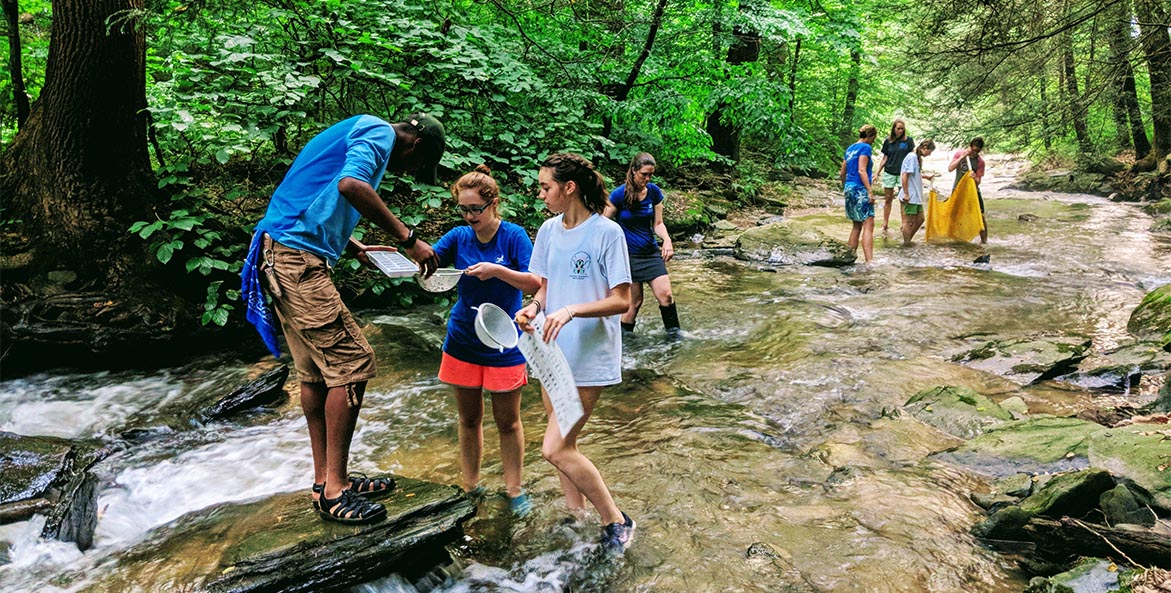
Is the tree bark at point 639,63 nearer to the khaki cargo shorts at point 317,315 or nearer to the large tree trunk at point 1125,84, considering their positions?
the large tree trunk at point 1125,84

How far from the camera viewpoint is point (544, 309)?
373cm

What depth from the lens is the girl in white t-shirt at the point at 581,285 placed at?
3510 mm

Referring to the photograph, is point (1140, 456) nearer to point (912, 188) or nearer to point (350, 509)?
point (350, 509)

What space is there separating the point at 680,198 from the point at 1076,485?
1246 centimetres

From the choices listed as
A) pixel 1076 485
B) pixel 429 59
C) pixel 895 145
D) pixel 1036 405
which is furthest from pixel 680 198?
pixel 1076 485

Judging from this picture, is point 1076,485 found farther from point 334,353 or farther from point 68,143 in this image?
point 68,143

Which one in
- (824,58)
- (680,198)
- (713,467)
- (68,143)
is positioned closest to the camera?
(713,467)

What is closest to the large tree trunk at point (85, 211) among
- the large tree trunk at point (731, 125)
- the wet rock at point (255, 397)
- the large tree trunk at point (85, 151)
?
the large tree trunk at point (85, 151)

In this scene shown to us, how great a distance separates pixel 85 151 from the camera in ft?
23.5

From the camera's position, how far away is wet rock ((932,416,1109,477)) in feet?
14.6

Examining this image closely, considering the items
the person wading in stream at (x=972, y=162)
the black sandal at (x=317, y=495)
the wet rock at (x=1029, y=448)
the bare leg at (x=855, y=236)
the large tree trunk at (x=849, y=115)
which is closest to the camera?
the black sandal at (x=317, y=495)

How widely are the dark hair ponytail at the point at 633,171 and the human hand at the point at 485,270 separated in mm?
3530

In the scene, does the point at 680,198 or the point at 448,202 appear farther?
the point at 680,198

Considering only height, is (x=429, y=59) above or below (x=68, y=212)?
above
